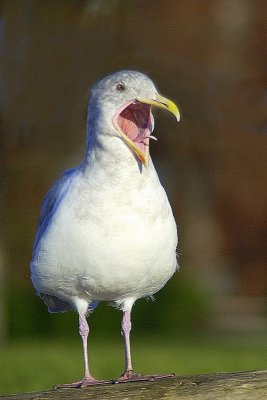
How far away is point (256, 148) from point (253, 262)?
196cm

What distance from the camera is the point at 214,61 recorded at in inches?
610

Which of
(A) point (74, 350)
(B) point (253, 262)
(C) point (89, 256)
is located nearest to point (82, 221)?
(C) point (89, 256)

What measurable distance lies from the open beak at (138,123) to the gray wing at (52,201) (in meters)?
0.35

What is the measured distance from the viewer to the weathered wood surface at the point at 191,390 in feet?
13.3

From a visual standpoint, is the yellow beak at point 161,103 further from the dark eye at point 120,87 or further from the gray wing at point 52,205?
the gray wing at point 52,205

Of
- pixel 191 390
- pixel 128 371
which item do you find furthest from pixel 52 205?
pixel 191 390

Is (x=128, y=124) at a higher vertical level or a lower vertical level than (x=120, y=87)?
lower

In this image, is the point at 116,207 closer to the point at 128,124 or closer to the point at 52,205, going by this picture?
the point at 128,124

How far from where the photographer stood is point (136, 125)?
14.2 ft

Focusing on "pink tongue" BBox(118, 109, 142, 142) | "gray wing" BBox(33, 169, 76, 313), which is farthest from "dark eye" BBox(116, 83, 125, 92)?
"gray wing" BBox(33, 169, 76, 313)

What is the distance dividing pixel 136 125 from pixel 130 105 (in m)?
0.10

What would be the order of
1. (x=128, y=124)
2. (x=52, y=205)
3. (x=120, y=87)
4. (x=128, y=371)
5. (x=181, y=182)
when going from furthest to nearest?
1. (x=181, y=182)
2. (x=52, y=205)
3. (x=128, y=371)
4. (x=128, y=124)
5. (x=120, y=87)

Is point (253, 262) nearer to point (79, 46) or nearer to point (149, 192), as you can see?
point (79, 46)

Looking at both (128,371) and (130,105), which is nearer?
(130,105)
